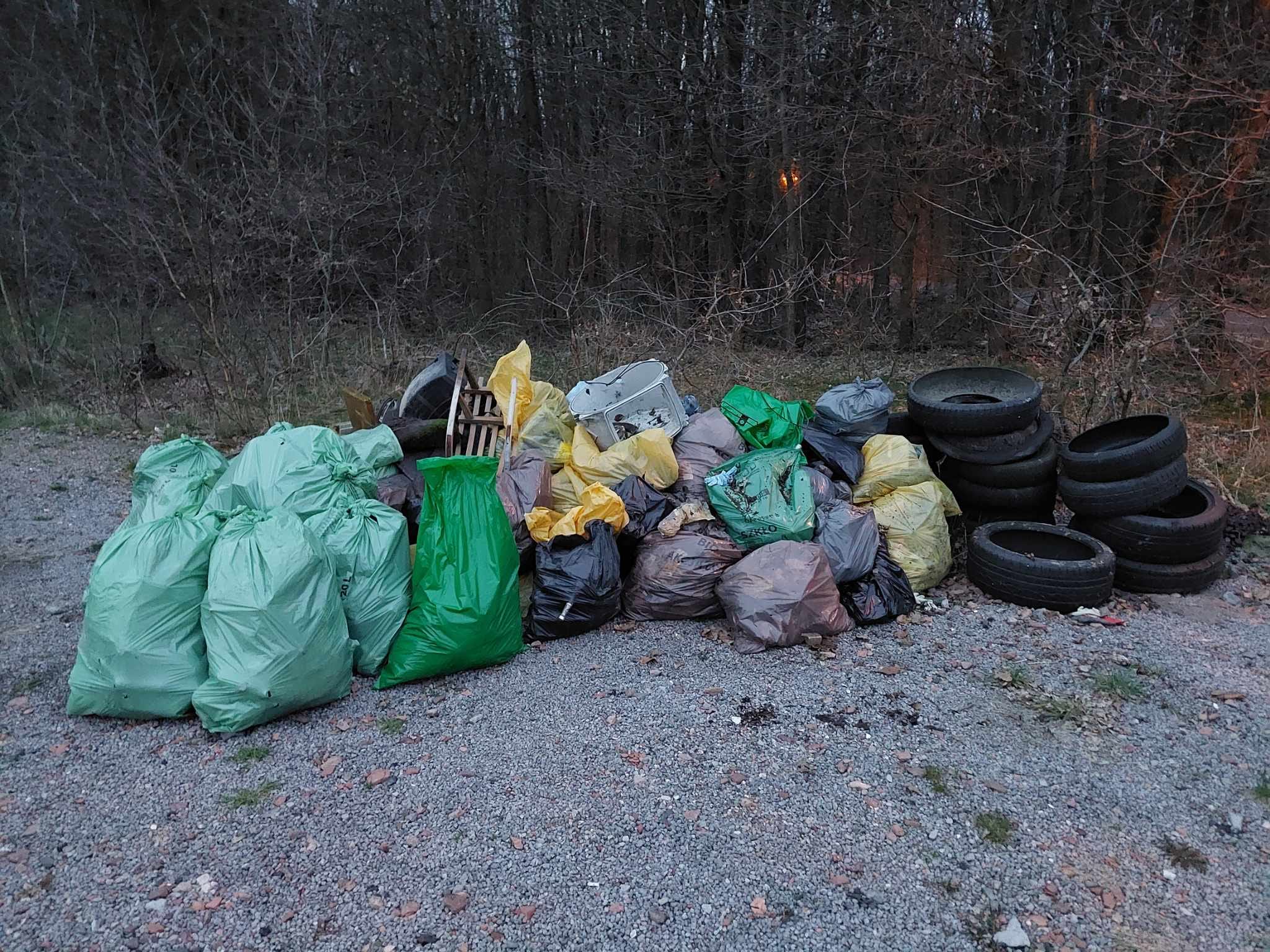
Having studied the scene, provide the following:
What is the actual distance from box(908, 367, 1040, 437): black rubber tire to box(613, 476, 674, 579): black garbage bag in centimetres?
163

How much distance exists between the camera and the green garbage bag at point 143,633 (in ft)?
10.2

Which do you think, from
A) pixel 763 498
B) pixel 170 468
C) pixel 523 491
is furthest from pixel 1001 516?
pixel 170 468

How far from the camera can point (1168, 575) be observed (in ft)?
13.6

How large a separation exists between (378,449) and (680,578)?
6.23 feet

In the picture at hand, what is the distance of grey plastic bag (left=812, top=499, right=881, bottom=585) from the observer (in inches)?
158

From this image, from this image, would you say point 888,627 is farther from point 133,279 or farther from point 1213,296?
point 133,279

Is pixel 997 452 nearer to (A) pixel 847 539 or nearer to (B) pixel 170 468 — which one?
(A) pixel 847 539

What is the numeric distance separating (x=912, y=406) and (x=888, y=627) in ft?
5.09

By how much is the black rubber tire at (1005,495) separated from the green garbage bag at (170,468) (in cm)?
411

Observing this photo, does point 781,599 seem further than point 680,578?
No

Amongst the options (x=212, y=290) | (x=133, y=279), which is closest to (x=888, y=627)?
(x=212, y=290)

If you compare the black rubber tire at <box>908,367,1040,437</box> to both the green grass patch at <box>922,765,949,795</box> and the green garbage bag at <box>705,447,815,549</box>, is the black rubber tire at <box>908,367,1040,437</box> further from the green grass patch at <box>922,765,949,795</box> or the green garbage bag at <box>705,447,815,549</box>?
the green grass patch at <box>922,765,949,795</box>

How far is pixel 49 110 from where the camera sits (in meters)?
11.8

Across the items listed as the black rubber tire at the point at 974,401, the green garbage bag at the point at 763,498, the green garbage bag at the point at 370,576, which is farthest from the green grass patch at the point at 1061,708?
the green garbage bag at the point at 370,576
